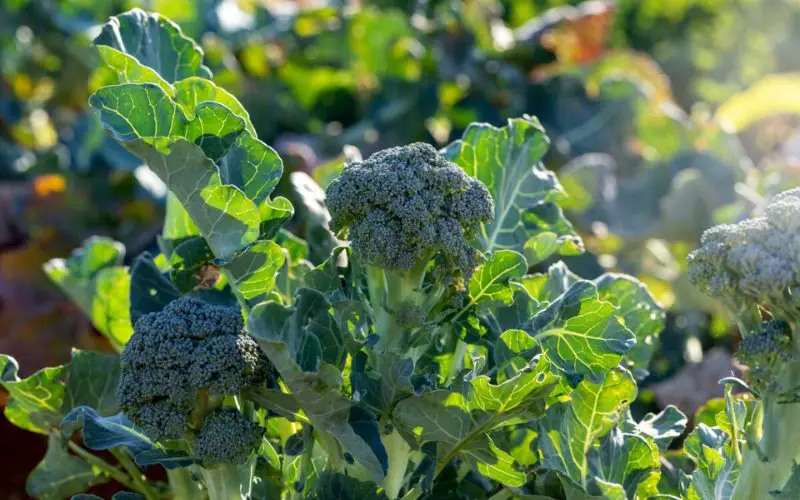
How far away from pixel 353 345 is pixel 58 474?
69cm

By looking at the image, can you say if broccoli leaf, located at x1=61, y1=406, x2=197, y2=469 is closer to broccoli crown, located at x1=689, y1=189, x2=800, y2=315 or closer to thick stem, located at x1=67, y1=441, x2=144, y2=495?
thick stem, located at x1=67, y1=441, x2=144, y2=495

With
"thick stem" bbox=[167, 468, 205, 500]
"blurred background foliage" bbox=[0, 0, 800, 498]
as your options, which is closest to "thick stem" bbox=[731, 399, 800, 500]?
"thick stem" bbox=[167, 468, 205, 500]

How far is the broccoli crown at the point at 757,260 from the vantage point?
47.1 inches

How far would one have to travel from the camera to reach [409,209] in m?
1.30

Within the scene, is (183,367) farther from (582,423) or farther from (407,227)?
(582,423)

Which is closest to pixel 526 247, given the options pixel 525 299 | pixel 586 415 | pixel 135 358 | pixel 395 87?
pixel 525 299

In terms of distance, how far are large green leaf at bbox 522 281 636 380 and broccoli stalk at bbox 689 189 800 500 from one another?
0.48 ft

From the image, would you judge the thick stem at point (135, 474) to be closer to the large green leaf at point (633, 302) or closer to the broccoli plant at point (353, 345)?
the broccoli plant at point (353, 345)

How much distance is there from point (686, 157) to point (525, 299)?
5.89 feet

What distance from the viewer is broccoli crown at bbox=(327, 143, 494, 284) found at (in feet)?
4.23

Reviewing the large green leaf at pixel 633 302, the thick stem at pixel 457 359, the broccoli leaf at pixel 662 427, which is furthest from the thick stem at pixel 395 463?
the large green leaf at pixel 633 302

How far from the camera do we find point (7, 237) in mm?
3348

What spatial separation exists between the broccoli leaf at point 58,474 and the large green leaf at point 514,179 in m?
0.78

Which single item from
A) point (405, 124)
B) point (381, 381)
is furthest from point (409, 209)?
point (405, 124)
